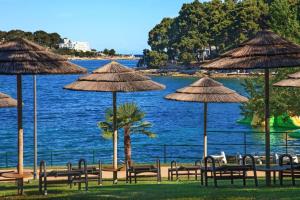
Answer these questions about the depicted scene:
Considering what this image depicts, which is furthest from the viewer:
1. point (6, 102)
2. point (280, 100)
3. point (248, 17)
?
point (248, 17)

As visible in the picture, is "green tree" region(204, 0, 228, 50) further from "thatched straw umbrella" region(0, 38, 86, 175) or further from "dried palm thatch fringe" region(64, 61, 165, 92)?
"thatched straw umbrella" region(0, 38, 86, 175)

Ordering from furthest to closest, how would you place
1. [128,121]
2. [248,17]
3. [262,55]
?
[248,17], [128,121], [262,55]

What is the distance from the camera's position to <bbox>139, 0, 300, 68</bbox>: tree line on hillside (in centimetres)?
13276

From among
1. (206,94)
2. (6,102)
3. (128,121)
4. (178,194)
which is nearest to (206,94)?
(206,94)

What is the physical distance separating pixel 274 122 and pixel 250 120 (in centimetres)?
422

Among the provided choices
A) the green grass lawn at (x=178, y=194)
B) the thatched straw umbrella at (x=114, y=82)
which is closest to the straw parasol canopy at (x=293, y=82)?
the thatched straw umbrella at (x=114, y=82)

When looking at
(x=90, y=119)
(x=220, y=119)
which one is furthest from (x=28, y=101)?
(x=220, y=119)

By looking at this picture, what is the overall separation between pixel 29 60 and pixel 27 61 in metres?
0.06

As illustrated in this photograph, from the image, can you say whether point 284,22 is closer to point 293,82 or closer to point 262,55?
point 293,82

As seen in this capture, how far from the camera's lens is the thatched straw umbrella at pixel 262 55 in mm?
13562

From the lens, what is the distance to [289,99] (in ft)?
123

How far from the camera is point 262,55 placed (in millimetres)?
13797

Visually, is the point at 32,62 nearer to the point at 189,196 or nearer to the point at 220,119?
the point at 189,196

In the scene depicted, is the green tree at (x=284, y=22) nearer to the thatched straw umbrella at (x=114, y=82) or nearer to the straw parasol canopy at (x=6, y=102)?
the thatched straw umbrella at (x=114, y=82)
